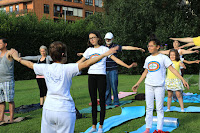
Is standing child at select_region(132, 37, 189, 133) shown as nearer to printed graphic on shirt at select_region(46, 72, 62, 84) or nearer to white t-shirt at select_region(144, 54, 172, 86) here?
white t-shirt at select_region(144, 54, 172, 86)

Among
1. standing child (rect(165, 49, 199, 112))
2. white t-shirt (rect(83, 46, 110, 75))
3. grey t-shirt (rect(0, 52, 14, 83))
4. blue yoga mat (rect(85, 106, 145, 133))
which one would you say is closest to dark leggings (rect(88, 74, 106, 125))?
white t-shirt (rect(83, 46, 110, 75))

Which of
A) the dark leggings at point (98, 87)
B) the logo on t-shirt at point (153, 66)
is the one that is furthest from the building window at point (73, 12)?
the logo on t-shirt at point (153, 66)

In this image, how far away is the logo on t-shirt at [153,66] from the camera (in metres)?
5.47

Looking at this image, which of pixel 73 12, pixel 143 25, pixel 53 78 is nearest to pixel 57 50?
pixel 53 78

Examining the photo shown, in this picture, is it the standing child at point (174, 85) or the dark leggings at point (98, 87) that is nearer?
the dark leggings at point (98, 87)

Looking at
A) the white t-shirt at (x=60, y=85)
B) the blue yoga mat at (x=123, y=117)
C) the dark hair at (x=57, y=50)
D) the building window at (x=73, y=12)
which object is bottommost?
the blue yoga mat at (x=123, y=117)

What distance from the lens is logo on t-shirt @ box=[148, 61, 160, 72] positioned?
5.47 meters

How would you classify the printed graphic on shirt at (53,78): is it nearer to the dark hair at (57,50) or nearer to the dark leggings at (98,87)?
the dark hair at (57,50)

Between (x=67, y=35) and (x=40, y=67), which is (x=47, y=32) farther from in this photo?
(x=40, y=67)

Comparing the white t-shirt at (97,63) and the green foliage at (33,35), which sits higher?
the green foliage at (33,35)

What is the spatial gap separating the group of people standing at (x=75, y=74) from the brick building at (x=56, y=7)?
40.3 m

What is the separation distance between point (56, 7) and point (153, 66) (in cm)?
4712

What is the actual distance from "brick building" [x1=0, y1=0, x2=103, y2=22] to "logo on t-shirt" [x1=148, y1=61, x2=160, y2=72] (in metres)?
42.7

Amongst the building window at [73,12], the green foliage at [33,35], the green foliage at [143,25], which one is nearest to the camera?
the green foliage at [33,35]
